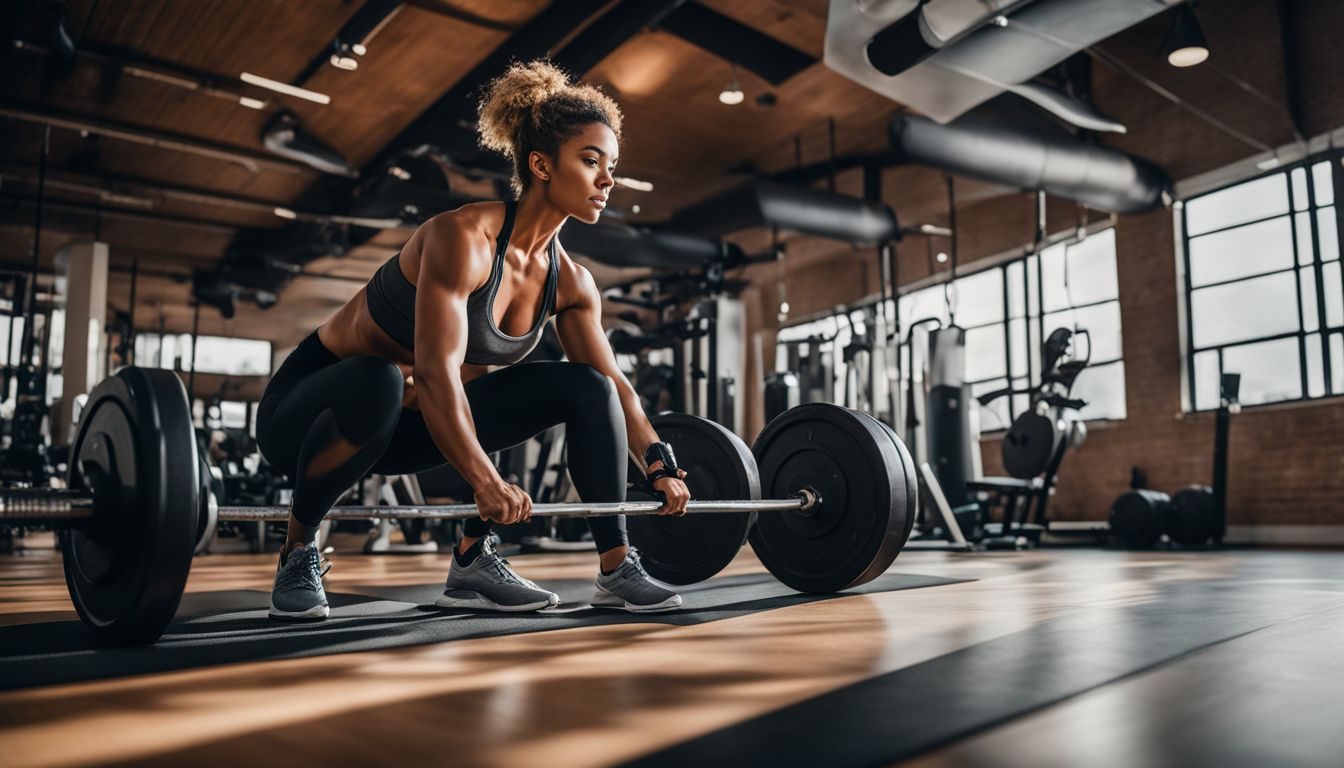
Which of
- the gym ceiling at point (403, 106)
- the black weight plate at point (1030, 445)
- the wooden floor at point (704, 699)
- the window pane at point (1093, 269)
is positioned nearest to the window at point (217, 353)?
the gym ceiling at point (403, 106)

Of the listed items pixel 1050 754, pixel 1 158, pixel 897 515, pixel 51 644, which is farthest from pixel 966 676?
pixel 1 158

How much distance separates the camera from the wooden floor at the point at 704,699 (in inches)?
30.8

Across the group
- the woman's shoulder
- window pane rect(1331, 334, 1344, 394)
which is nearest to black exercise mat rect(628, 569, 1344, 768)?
the woman's shoulder

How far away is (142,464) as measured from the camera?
127cm

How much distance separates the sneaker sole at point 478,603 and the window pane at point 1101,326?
607cm

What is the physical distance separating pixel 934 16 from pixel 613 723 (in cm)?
348

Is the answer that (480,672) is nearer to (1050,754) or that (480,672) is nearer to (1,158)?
(1050,754)

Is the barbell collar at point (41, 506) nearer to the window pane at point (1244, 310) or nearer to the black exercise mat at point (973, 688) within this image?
the black exercise mat at point (973, 688)

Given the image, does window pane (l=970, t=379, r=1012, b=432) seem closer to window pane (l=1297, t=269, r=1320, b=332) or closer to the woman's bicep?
window pane (l=1297, t=269, r=1320, b=332)

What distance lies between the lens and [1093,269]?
24.2 feet

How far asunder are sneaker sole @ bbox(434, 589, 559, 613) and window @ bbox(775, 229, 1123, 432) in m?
4.57

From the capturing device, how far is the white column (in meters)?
7.72

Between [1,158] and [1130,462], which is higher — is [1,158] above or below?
above

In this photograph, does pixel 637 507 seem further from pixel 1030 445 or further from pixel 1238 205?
pixel 1238 205
